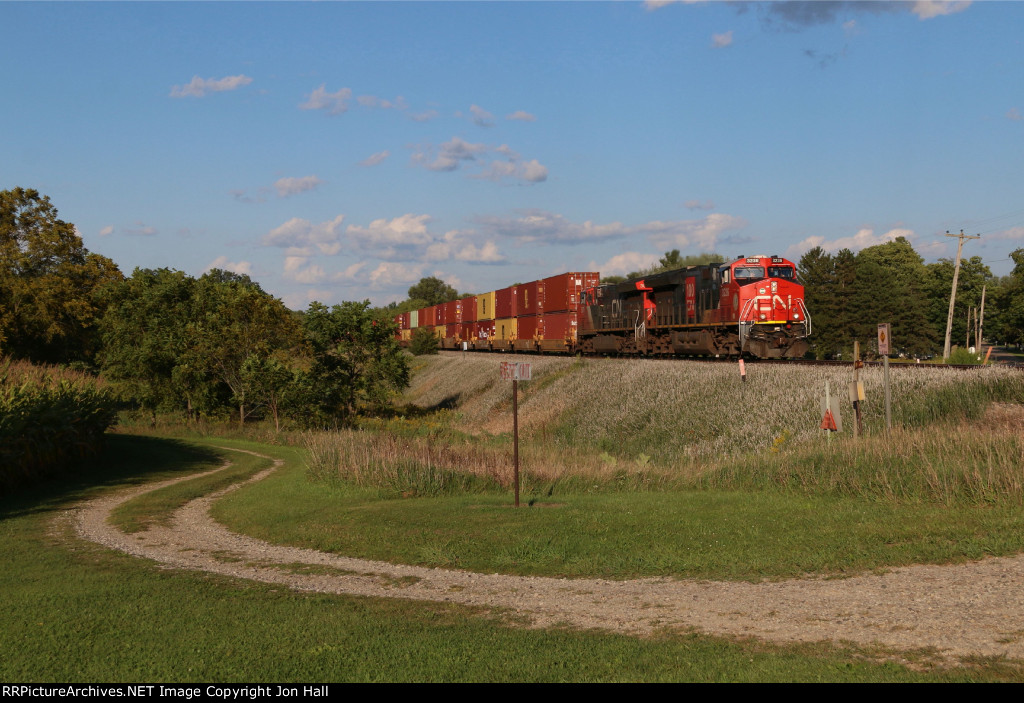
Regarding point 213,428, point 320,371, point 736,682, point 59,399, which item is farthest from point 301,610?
point 213,428

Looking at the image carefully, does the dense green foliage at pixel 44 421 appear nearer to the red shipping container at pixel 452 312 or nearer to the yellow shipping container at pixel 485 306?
the yellow shipping container at pixel 485 306

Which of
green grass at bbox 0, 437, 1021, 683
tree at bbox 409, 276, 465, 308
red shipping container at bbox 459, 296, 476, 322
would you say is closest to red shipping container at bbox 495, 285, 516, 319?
red shipping container at bbox 459, 296, 476, 322

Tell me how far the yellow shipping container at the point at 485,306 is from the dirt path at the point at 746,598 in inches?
2166

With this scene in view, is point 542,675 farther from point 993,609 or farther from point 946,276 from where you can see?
point 946,276

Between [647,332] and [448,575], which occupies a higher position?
[647,332]

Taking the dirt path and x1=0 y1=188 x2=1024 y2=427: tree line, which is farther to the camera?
x1=0 y1=188 x2=1024 y2=427: tree line

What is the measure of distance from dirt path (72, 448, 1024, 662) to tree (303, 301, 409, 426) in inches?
1004

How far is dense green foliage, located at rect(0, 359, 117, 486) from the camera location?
64.1 ft

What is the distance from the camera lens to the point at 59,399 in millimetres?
23828

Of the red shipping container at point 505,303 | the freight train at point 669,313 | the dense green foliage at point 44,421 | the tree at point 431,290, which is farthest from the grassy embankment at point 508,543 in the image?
the tree at point 431,290

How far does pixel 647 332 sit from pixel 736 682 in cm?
3384

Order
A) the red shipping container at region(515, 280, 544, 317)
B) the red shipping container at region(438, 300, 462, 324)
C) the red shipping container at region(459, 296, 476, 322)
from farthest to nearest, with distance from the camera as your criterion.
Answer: the red shipping container at region(438, 300, 462, 324)
the red shipping container at region(459, 296, 476, 322)
the red shipping container at region(515, 280, 544, 317)

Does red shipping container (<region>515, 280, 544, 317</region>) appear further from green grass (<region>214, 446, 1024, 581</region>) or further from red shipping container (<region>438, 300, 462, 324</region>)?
green grass (<region>214, 446, 1024, 581</region>)

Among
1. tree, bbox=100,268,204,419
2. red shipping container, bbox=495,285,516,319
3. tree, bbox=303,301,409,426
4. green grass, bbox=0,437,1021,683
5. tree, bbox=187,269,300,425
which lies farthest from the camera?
red shipping container, bbox=495,285,516,319
